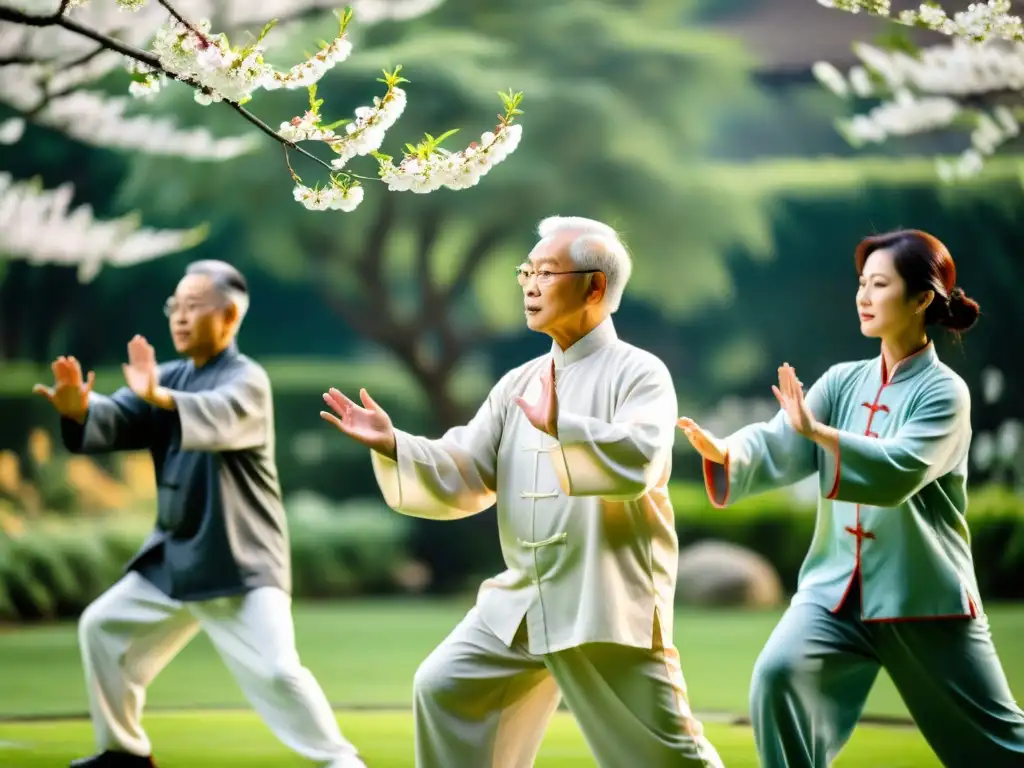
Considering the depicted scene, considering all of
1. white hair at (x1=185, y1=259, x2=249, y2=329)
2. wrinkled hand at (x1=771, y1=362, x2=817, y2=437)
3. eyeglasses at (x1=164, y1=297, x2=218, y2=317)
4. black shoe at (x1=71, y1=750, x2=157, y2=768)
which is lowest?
black shoe at (x1=71, y1=750, x2=157, y2=768)

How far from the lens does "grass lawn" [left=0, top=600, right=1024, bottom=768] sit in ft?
15.8

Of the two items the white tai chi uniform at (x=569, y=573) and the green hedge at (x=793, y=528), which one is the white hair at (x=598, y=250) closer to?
the white tai chi uniform at (x=569, y=573)

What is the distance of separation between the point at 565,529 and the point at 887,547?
746 millimetres

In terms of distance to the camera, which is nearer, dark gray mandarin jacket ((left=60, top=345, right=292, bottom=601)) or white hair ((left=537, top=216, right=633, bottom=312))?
white hair ((left=537, top=216, right=633, bottom=312))

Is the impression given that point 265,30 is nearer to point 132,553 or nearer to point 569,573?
point 569,573

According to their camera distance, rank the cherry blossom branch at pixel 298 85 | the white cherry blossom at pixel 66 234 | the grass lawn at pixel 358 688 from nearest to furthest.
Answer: the cherry blossom branch at pixel 298 85
the grass lawn at pixel 358 688
the white cherry blossom at pixel 66 234

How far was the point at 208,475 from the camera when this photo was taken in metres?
4.38

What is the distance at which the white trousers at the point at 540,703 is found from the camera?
331 cm

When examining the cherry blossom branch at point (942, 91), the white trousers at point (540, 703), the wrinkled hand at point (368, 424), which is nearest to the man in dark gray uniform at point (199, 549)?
the white trousers at point (540, 703)

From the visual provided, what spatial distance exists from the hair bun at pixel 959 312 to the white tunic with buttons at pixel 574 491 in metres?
0.72

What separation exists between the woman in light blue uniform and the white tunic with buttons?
7.5 inches

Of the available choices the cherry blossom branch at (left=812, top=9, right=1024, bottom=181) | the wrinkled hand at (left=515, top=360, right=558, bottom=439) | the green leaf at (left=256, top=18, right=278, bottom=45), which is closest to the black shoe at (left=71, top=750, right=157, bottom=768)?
the wrinkled hand at (left=515, top=360, right=558, bottom=439)

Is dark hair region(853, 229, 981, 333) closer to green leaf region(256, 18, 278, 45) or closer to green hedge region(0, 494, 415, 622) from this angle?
green leaf region(256, 18, 278, 45)

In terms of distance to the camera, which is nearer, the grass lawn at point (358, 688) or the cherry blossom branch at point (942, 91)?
the grass lawn at point (358, 688)
